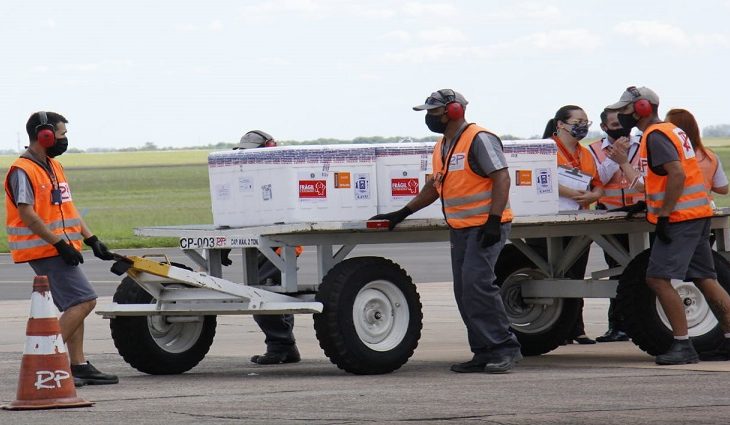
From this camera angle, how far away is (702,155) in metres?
11.9

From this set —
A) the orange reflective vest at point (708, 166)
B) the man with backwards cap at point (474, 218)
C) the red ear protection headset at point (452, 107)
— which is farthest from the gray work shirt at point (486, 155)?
the orange reflective vest at point (708, 166)

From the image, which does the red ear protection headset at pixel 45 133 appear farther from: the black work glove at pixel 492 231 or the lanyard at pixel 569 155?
the lanyard at pixel 569 155

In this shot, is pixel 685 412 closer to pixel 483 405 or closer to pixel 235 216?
pixel 483 405

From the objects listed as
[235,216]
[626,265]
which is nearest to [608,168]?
[626,265]

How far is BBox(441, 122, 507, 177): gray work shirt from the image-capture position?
34.4 feet

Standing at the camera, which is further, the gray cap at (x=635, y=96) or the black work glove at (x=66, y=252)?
the gray cap at (x=635, y=96)

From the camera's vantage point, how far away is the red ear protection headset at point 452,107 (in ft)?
35.4

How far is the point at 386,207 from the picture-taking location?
10.9 m

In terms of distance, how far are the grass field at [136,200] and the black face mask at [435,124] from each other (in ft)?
7.83

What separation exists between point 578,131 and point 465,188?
7.06 feet

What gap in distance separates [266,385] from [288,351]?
6.85 ft

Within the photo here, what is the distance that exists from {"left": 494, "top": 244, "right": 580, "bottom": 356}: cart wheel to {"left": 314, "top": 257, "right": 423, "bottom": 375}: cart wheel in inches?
71.0

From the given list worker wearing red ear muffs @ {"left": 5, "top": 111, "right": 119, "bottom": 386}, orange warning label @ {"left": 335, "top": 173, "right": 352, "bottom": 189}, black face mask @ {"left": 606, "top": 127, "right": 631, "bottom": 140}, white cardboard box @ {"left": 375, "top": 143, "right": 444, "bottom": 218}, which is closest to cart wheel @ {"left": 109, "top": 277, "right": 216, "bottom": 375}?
worker wearing red ear muffs @ {"left": 5, "top": 111, "right": 119, "bottom": 386}

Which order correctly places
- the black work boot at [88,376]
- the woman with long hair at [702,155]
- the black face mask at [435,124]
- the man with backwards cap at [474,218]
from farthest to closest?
1. the woman with long hair at [702,155]
2. the black face mask at [435,124]
3. the man with backwards cap at [474,218]
4. the black work boot at [88,376]
